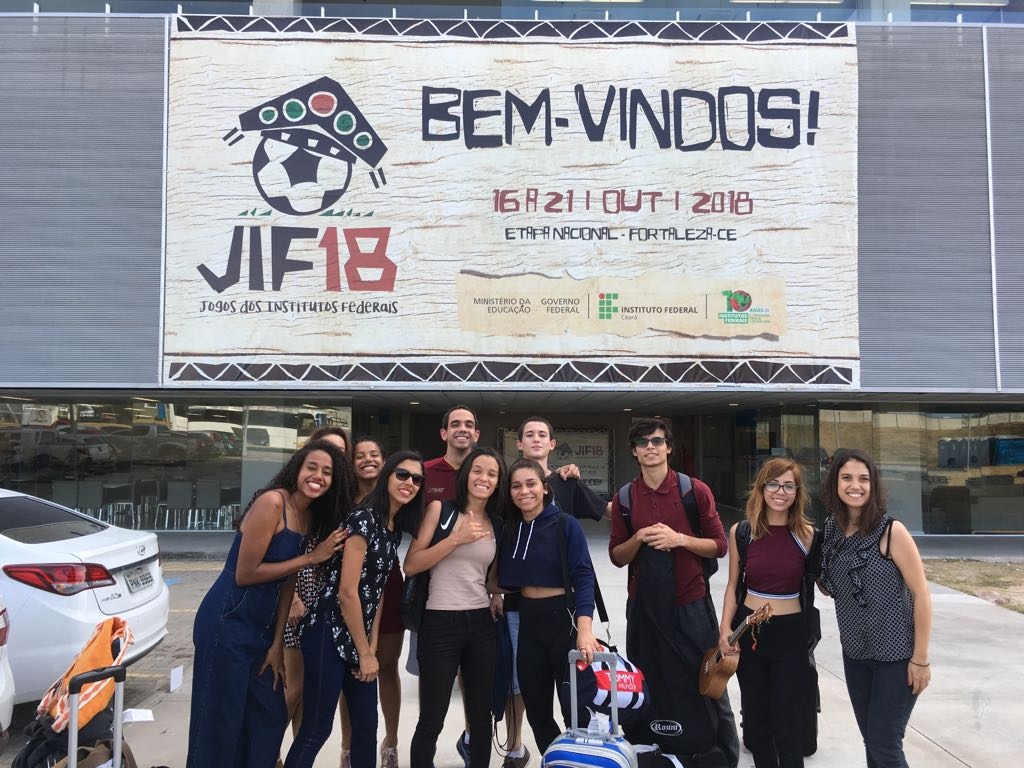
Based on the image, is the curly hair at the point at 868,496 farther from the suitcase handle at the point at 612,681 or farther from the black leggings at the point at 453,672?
the black leggings at the point at 453,672

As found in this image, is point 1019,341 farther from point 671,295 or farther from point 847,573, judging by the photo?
point 847,573

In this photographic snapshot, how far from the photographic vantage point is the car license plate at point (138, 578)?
4.77m

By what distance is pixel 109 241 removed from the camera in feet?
38.5

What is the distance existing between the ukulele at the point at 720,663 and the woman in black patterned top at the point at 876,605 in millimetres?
368

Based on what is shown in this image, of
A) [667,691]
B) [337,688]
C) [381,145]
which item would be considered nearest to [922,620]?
[667,691]

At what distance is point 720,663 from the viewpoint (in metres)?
3.42

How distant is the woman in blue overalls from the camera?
307 cm

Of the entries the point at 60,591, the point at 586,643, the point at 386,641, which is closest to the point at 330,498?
the point at 386,641

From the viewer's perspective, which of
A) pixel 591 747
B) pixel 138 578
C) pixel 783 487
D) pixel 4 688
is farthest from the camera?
pixel 138 578

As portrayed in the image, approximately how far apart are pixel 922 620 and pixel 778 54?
1142 cm

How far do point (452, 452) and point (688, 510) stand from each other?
143 cm

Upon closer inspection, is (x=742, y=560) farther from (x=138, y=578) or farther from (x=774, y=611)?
(x=138, y=578)

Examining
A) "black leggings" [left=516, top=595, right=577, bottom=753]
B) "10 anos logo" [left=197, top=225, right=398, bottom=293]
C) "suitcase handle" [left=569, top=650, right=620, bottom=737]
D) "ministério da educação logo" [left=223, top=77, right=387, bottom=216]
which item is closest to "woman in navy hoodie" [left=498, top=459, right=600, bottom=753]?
"black leggings" [left=516, top=595, right=577, bottom=753]

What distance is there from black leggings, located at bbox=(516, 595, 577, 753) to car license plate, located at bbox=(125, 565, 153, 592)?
290cm
